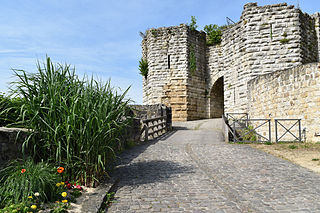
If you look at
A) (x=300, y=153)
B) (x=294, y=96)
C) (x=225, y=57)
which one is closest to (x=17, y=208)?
(x=300, y=153)

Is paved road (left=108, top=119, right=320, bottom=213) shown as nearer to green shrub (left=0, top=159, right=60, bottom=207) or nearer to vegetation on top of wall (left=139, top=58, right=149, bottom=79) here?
green shrub (left=0, top=159, right=60, bottom=207)

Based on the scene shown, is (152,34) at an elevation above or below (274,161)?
above

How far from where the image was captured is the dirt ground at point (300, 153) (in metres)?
6.26

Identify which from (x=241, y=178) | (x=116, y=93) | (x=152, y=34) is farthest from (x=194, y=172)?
(x=152, y=34)

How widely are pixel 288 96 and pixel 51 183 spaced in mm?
9021

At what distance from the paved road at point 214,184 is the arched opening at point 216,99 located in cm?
1451

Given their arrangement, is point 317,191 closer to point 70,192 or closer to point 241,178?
point 241,178

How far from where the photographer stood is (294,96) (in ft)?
32.1

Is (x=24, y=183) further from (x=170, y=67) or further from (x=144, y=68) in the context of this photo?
(x=144, y=68)

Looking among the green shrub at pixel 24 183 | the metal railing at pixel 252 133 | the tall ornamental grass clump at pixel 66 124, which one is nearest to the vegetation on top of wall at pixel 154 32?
the metal railing at pixel 252 133

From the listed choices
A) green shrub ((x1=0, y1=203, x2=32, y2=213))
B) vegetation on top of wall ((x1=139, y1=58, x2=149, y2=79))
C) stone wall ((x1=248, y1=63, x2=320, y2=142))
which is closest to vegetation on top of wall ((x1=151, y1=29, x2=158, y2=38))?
vegetation on top of wall ((x1=139, y1=58, x2=149, y2=79))

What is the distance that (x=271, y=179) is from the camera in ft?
16.1

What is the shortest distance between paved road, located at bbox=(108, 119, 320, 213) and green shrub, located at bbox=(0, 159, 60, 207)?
0.83 meters

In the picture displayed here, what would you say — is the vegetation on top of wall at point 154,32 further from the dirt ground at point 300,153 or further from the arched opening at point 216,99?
the dirt ground at point 300,153
